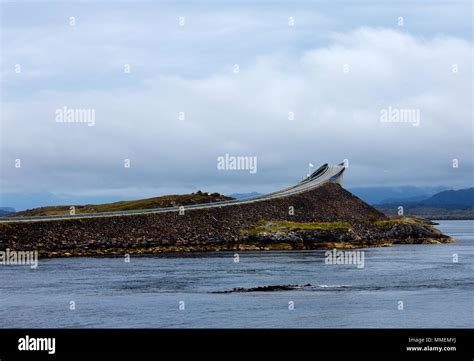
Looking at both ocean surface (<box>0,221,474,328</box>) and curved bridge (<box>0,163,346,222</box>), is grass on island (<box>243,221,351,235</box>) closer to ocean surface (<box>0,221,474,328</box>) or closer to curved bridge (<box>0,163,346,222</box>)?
curved bridge (<box>0,163,346,222</box>)

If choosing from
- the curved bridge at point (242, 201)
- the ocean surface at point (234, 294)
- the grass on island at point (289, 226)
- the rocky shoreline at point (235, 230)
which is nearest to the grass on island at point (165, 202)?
the curved bridge at point (242, 201)

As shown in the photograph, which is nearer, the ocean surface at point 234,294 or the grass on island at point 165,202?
the ocean surface at point 234,294

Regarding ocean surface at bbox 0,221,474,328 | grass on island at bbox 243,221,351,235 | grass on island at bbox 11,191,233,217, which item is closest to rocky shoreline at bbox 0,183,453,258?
grass on island at bbox 243,221,351,235

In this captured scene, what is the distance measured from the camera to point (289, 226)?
6009 inches

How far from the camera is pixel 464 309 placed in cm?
6800

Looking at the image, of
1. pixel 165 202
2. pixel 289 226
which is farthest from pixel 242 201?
pixel 165 202

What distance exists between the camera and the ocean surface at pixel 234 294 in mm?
63000

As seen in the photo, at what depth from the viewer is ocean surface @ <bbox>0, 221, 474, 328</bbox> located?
6300 cm

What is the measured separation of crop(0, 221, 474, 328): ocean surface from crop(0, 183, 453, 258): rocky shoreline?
11.8m

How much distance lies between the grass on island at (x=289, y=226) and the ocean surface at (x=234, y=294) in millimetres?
28106

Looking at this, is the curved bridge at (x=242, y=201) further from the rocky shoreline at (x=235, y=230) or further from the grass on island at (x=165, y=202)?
the grass on island at (x=165, y=202)
